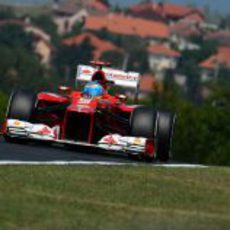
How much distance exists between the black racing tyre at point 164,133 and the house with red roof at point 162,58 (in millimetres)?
125012

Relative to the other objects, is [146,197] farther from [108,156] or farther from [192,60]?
[192,60]

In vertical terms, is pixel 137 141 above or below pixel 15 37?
above

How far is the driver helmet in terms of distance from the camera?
2266cm

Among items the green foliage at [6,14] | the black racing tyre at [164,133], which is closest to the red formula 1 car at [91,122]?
the black racing tyre at [164,133]

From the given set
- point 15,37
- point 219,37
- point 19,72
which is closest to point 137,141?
point 19,72

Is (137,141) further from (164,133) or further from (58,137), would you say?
(58,137)

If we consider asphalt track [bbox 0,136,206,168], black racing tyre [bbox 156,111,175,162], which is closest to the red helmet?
asphalt track [bbox 0,136,206,168]

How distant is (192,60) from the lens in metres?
151

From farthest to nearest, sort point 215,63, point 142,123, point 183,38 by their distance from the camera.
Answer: point 183,38 → point 215,63 → point 142,123

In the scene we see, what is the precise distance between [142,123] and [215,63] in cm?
12188

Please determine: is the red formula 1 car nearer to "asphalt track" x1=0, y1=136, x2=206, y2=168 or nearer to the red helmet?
"asphalt track" x1=0, y1=136, x2=206, y2=168

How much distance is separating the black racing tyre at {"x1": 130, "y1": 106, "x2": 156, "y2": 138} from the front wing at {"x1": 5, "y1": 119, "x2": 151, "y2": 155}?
196mm

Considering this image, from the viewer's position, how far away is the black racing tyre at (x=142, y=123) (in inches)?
848

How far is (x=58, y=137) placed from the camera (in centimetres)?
2209
